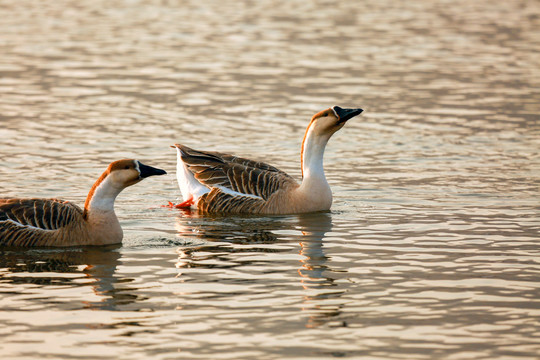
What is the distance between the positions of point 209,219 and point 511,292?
5852 millimetres

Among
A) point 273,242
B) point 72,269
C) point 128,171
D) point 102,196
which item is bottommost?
point 273,242

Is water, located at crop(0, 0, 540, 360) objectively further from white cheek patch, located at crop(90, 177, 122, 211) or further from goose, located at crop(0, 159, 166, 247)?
white cheek patch, located at crop(90, 177, 122, 211)

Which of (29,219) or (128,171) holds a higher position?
(128,171)

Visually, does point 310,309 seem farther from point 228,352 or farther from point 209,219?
point 209,219

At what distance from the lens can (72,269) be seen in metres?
12.9

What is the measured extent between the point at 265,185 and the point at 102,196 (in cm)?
347

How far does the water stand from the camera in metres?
10.6

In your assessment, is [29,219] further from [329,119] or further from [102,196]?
[329,119]

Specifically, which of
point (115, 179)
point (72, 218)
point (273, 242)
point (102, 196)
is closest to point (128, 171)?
point (115, 179)

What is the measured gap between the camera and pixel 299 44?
36625 millimetres

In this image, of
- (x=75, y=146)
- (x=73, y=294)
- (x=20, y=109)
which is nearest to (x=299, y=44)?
(x=20, y=109)

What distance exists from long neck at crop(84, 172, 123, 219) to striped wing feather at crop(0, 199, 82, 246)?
0.26 metres

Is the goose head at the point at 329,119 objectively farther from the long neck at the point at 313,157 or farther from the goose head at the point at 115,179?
the goose head at the point at 115,179

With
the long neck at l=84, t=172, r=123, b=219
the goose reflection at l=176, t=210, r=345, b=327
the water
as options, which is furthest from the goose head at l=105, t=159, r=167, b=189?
the goose reflection at l=176, t=210, r=345, b=327
